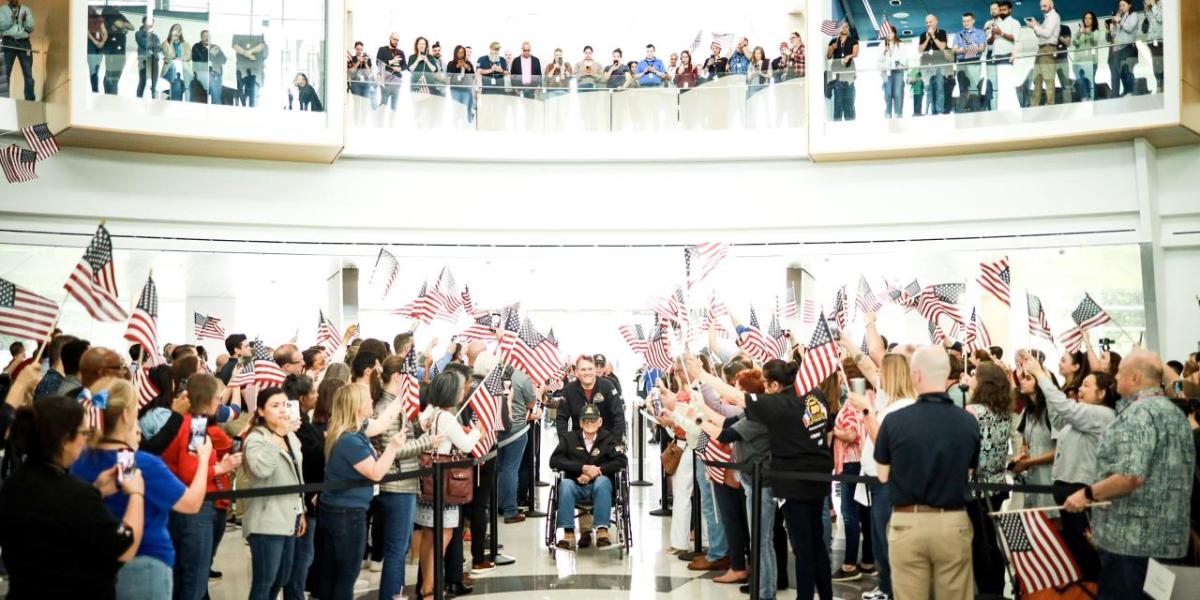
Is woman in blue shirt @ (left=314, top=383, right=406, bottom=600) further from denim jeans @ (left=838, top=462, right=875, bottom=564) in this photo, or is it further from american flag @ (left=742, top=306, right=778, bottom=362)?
american flag @ (left=742, top=306, right=778, bottom=362)

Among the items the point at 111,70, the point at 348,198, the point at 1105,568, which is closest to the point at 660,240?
the point at 348,198

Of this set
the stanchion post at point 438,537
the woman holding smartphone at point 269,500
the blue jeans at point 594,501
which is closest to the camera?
the woman holding smartphone at point 269,500

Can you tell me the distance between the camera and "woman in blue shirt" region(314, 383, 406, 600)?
6727mm

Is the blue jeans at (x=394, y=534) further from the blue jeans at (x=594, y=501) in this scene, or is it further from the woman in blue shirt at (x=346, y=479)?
the blue jeans at (x=594, y=501)

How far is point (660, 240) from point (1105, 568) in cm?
1285

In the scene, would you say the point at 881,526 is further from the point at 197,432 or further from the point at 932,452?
the point at 197,432

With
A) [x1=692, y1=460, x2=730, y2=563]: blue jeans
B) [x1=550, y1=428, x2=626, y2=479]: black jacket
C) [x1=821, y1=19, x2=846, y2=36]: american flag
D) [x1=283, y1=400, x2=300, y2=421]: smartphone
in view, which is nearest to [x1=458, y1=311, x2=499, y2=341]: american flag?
[x1=550, y1=428, x2=626, y2=479]: black jacket

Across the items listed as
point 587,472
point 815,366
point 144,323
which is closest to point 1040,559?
point 815,366

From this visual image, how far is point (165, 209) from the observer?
17.4m

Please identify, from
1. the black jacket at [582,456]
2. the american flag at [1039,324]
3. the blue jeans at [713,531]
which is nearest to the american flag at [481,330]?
the black jacket at [582,456]

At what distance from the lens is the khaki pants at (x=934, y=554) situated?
5902 millimetres

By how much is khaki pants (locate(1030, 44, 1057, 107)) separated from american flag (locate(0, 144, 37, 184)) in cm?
1419

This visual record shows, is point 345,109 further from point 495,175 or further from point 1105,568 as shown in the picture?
point 1105,568

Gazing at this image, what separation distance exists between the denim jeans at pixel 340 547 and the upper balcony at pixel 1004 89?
1264 cm
